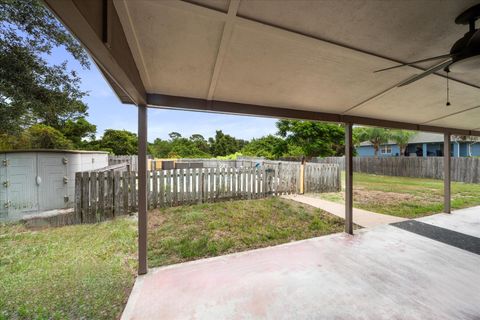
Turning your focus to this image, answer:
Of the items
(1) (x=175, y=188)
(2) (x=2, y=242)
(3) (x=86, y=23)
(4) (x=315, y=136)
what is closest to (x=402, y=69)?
(3) (x=86, y=23)

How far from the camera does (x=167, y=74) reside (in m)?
2.14

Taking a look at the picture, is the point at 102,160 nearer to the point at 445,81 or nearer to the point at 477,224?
the point at 445,81

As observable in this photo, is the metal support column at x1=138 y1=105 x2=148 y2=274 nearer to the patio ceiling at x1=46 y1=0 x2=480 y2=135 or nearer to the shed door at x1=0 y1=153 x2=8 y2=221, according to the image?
the patio ceiling at x1=46 y1=0 x2=480 y2=135

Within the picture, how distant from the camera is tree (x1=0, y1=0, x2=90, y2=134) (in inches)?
170

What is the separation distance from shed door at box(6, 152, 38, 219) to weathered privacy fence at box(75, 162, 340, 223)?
1.01 metres

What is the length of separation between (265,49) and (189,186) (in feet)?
14.5

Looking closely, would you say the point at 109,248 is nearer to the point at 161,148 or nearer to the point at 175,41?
the point at 175,41

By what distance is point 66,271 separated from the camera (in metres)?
2.59

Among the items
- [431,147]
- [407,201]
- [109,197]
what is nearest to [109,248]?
[109,197]

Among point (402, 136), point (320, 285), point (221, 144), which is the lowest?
point (320, 285)

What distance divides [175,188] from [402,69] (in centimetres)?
489

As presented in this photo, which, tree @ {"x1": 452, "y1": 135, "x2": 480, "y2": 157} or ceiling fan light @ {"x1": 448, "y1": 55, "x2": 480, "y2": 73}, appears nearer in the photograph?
ceiling fan light @ {"x1": 448, "y1": 55, "x2": 480, "y2": 73}

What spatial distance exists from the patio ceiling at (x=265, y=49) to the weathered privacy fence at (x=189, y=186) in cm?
259

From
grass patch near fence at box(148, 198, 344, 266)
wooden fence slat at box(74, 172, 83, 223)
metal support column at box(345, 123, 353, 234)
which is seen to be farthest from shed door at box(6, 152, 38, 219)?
metal support column at box(345, 123, 353, 234)
